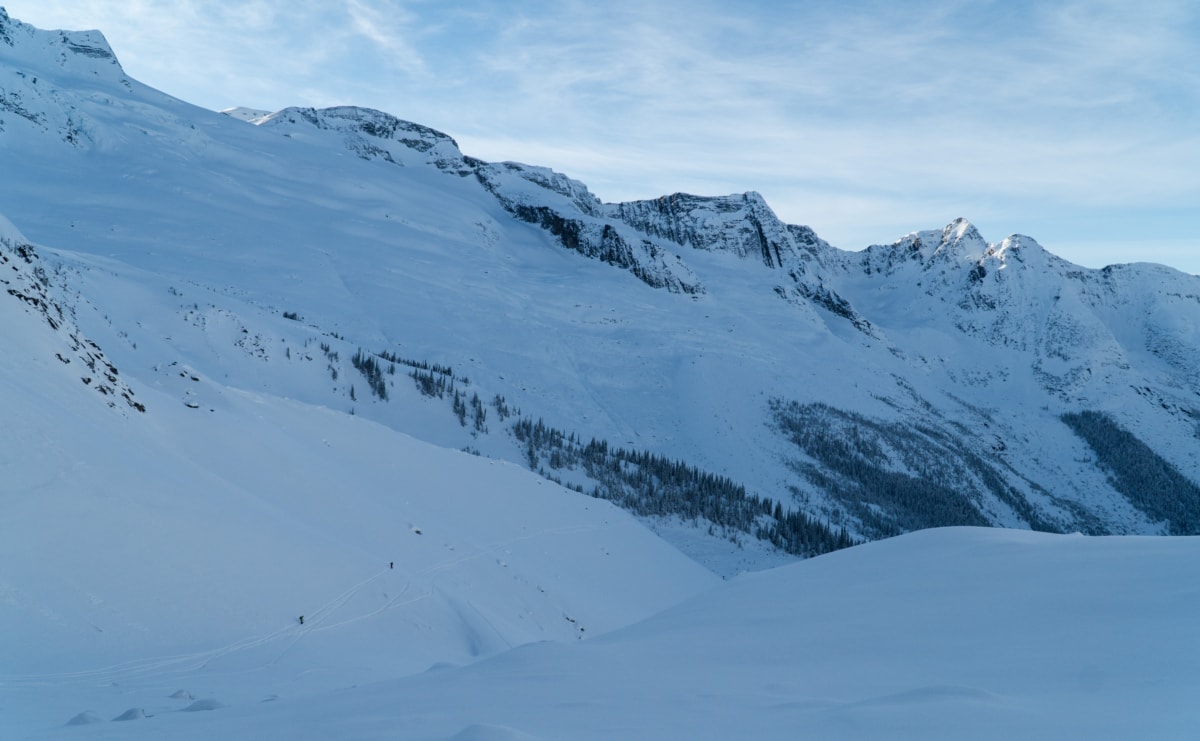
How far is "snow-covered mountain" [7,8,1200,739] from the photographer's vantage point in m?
10.2

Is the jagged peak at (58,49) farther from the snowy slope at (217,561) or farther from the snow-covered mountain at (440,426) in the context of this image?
the snowy slope at (217,561)

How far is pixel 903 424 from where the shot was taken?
313ft

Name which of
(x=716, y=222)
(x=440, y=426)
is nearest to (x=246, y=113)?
(x=716, y=222)

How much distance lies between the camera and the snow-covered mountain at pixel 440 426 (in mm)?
10188

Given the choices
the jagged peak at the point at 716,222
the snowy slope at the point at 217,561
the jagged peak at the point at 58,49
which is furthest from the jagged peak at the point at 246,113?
the snowy slope at the point at 217,561

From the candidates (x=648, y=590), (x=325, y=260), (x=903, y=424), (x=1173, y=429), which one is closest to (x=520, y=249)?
(x=325, y=260)

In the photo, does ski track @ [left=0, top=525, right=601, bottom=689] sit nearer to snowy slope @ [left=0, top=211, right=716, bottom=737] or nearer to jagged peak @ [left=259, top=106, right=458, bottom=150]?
snowy slope @ [left=0, top=211, right=716, bottom=737]

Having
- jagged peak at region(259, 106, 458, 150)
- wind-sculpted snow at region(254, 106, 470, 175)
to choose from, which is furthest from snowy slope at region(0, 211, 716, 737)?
jagged peak at region(259, 106, 458, 150)

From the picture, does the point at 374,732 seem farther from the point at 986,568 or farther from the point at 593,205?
the point at 593,205

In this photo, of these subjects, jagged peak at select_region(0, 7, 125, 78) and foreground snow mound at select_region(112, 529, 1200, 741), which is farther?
jagged peak at select_region(0, 7, 125, 78)

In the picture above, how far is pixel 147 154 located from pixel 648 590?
96.8 meters

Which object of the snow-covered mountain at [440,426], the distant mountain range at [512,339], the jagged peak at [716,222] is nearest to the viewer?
the snow-covered mountain at [440,426]

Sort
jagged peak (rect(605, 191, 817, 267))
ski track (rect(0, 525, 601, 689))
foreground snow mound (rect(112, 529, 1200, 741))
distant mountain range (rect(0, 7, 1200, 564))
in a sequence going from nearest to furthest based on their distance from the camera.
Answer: foreground snow mound (rect(112, 529, 1200, 741)), ski track (rect(0, 525, 601, 689)), distant mountain range (rect(0, 7, 1200, 564)), jagged peak (rect(605, 191, 817, 267))

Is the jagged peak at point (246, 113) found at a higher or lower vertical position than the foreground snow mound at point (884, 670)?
higher
